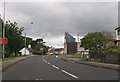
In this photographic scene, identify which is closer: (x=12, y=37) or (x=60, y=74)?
(x=60, y=74)

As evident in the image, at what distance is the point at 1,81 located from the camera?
14.7m

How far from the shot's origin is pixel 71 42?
166 meters

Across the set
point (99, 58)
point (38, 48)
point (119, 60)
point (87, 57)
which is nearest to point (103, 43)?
point (87, 57)

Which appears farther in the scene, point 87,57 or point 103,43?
point 103,43

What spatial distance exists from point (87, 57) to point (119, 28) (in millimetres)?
18620

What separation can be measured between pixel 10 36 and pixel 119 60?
4851 centimetres

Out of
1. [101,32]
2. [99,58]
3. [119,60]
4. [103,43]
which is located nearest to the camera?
[119,60]

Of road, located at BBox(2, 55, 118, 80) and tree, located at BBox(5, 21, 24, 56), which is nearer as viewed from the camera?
road, located at BBox(2, 55, 118, 80)

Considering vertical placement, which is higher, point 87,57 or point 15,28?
point 15,28

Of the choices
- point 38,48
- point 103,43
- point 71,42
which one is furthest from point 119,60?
point 38,48

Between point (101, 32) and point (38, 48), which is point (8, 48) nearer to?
point (101, 32)

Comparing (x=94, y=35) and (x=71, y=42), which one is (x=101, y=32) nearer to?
(x=94, y=35)

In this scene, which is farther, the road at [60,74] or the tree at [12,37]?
the tree at [12,37]

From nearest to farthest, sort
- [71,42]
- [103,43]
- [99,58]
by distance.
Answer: [99,58] < [103,43] < [71,42]
